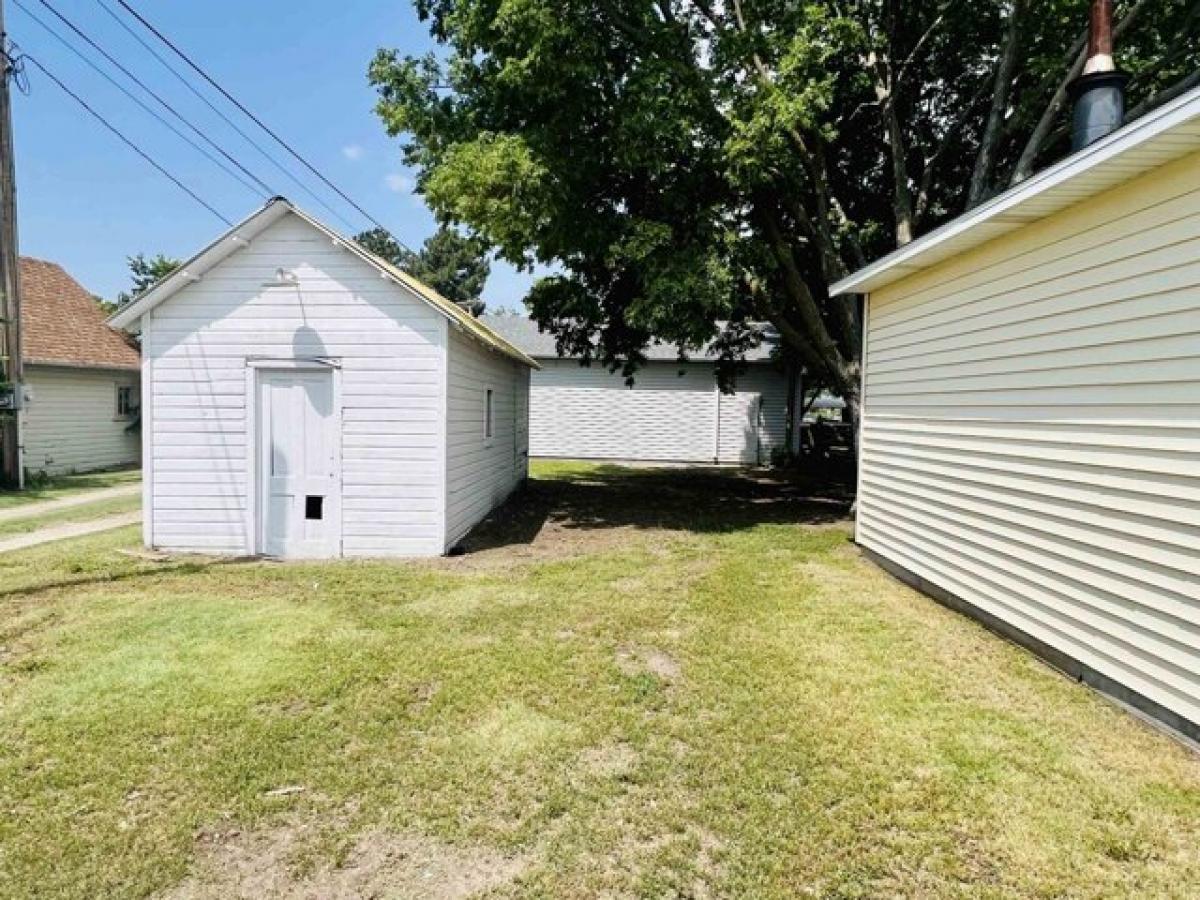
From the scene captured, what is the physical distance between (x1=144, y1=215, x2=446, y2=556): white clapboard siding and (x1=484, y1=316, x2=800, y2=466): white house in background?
1345cm

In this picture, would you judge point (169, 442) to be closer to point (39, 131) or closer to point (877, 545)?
point (877, 545)

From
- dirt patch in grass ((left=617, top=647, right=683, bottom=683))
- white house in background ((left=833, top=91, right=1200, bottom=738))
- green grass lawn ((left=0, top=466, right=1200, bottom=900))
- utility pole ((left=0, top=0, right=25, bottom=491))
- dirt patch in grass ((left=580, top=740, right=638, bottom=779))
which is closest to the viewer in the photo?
green grass lawn ((left=0, top=466, right=1200, bottom=900))

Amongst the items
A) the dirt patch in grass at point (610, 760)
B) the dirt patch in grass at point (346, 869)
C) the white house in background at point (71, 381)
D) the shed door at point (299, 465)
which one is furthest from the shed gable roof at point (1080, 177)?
the white house in background at point (71, 381)

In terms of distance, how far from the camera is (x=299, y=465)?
25.9 ft

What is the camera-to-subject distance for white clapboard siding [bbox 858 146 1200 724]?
3655mm

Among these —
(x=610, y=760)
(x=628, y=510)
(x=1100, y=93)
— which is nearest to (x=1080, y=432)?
(x=1100, y=93)

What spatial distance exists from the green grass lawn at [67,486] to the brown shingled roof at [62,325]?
2625 millimetres

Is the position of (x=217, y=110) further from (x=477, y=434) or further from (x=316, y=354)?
(x=477, y=434)

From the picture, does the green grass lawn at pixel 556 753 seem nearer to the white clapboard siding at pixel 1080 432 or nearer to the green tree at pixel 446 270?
the white clapboard siding at pixel 1080 432

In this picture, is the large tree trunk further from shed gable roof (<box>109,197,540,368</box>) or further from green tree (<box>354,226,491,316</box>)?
green tree (<box>354,226,491,316</box>)

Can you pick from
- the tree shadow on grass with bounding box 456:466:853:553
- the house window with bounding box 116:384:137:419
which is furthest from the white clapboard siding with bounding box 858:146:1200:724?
the house window with bounding box 116:384:137:419

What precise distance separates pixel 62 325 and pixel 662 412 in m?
16.1

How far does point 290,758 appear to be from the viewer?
347 cm

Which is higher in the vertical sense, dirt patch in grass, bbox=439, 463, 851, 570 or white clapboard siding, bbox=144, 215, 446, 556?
white clapboard siding, bbox=144, 215, 446, 556
